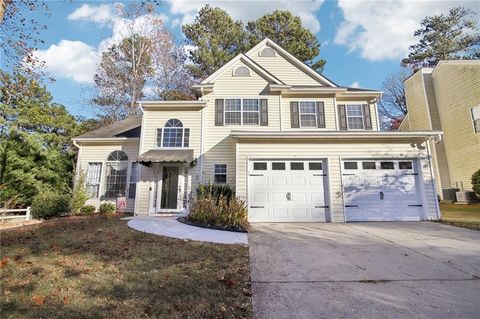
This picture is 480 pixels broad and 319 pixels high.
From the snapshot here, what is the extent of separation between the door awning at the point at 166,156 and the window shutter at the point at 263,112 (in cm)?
385

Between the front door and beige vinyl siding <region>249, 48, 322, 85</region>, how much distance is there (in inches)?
311

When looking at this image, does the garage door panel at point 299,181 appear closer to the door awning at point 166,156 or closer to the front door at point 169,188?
the door awning at point 166,156

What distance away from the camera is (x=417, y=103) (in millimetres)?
18906

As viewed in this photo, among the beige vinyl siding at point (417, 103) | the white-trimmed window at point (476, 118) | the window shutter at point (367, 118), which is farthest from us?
the beige vinyl siding at point (417, 103)

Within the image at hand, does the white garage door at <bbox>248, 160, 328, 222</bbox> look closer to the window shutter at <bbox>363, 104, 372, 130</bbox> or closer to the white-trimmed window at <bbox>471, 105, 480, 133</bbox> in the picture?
the window shutter at <bbox>363, 104, 372, 130</bbox>

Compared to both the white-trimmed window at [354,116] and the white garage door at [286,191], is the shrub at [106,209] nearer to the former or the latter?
the white garage door at [286,191]

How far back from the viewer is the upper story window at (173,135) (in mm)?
11859

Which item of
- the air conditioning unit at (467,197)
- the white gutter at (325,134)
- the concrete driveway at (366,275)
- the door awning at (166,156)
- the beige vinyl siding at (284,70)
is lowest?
the concrete driveway at (366,275)

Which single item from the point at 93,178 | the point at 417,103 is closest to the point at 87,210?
the point at 93,178

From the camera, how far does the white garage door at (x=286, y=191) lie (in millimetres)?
9508

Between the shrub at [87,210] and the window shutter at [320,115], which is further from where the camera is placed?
the window shutter at [320,115]

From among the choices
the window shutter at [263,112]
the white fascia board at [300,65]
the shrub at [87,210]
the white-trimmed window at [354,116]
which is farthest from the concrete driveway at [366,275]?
the white fascia board at [300,65]

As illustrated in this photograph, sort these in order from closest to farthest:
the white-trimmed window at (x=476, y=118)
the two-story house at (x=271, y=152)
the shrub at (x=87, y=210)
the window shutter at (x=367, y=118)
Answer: the two-story house at (x=271, y=152) < the shrub at (x=87, y=210) < the window shutter at (x=367, y=118) < the white-trimmed window at (x=476, y=118)

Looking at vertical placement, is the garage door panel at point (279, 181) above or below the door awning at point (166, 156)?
below
